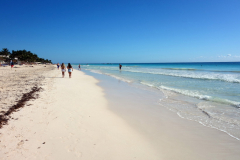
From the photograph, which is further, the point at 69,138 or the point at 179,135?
the point at 179,135

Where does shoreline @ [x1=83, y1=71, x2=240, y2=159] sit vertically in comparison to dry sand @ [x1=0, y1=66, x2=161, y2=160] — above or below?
below

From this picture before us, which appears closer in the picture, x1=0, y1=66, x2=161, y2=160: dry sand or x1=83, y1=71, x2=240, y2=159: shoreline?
x1=0, y1=66, x2=161, y2=160: dry sand

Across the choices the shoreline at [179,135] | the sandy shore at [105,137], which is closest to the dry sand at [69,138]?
the sandy shore at [105,137]

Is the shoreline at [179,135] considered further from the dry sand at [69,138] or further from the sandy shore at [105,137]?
the dry sand at [69,138]

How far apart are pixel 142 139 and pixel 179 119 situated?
214 centimetres

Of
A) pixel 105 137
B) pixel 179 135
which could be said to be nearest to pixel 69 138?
pixel 105 137

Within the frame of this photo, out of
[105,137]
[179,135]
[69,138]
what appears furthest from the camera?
[179,135]

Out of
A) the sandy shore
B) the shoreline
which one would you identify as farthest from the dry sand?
the shoreline

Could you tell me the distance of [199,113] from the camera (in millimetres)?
5680

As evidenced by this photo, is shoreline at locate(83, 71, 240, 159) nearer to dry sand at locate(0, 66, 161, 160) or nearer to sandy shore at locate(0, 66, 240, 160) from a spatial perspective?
sandy shore at locate(0, 66, 240, 160)

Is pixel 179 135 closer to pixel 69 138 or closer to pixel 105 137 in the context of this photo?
pixel 105 137

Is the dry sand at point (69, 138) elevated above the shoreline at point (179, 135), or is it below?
above

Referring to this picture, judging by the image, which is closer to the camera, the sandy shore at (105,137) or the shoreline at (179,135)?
the sandy shore at (105,137)

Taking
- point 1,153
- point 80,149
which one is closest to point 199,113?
point 80,149
